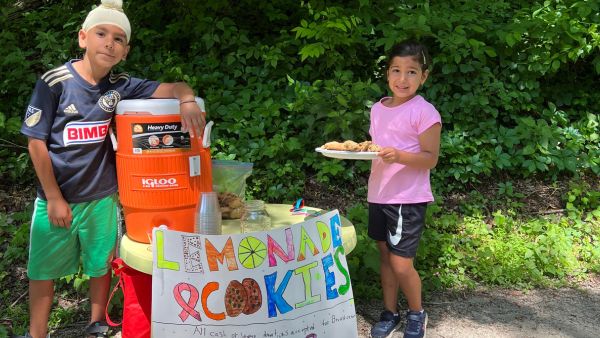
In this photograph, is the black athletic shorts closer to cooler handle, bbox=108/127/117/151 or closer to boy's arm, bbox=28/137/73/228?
cooler handle, bbox=108/127/117/151

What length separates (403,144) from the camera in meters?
2.86

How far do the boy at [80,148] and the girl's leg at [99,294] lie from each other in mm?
122

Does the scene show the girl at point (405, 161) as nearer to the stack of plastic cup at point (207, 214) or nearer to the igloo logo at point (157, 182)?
the stack of plastic cup at point (207, 214)

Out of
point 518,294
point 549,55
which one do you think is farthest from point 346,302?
point 549,55

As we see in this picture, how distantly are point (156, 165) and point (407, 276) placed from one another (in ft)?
4.82

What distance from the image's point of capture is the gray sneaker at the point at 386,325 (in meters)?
3.15

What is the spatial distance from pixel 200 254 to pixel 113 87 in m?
0.99

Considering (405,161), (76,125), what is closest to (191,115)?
(76,125)

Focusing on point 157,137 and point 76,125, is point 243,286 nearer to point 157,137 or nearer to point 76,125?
point 157,137

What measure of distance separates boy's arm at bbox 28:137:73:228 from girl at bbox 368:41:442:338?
1560 millimetres

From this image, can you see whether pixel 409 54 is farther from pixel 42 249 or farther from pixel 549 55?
pixel 549 55

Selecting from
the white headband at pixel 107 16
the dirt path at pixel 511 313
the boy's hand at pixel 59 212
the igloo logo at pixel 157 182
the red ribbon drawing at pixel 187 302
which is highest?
the white headband at pixel 107 16

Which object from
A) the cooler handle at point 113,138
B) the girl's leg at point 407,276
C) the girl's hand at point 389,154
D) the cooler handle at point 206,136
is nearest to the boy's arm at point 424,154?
the girl's hand at point 389,154

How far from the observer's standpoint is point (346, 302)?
97.2 inches
